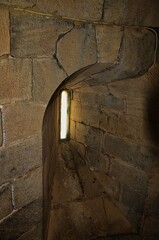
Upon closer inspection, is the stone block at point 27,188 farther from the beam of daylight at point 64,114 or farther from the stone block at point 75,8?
the beam of daylight at point 64,114

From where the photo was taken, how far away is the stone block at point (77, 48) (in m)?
1.47

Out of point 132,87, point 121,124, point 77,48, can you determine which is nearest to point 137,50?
point 132,87

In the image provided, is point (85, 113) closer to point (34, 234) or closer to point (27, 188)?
point (27, 188)

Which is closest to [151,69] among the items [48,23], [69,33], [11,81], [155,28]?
[155,28]

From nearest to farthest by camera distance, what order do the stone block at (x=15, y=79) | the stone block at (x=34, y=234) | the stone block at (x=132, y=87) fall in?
the stone block at (x=15, y=79) → the stone block at (x=34, y=234) → the stone block at (x=132, y=87)

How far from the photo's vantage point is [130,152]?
2455 mm

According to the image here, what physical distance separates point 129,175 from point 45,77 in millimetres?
1651

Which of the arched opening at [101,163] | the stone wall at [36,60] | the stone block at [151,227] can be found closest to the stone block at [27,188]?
the stone wall at [36,60]

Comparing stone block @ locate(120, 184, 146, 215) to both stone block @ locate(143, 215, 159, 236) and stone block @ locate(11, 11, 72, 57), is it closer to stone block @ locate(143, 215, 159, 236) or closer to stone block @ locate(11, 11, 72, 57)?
stone block @ locate(143, 215, 159, 236)

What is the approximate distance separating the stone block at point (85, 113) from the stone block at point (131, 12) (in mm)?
1191

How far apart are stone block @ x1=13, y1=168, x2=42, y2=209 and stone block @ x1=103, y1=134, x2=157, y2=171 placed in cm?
117

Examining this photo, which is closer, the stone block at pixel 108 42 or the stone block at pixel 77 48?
the stone block at pixel 77 48

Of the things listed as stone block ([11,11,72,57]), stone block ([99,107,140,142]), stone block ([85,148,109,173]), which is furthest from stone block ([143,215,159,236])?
stone block ([11,11,72,57])

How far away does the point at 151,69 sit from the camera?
2092mm
